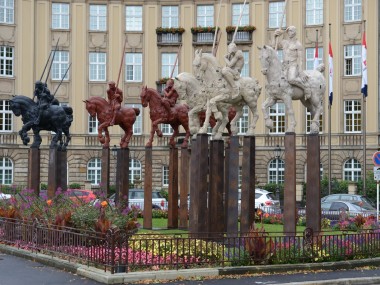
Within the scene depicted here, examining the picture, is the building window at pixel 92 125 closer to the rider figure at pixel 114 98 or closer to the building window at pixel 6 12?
the building window at pixel 6 12

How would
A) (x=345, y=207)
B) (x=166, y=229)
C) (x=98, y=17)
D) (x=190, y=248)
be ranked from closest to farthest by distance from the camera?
(x=190, y=248) < (x=166, y=229) < (x=345, y=207) < (x=98, y=17)

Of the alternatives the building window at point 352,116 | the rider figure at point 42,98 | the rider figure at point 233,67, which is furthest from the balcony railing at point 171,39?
the rider figure at point 233,67

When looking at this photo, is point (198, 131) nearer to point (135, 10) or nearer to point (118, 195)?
point (118, 195)

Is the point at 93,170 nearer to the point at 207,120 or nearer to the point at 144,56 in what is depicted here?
the point at 144,56

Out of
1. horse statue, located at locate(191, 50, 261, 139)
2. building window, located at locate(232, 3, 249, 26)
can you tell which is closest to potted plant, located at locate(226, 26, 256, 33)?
building window, located at locate(232, 3, 249, 26)

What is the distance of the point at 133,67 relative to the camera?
5772 centimetres

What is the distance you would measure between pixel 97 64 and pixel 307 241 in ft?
131

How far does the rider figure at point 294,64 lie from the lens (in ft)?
72.5

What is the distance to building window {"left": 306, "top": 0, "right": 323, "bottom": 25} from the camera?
54.6m

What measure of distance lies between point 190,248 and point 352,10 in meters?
38.9

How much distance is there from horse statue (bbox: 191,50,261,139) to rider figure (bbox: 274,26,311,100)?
4.27 feet

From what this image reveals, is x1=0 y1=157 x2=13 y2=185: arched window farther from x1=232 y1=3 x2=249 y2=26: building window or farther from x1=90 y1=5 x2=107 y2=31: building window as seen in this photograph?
x1=232 y1=3 x2=249 y2=26: building window

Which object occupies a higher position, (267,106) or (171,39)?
(171,39)

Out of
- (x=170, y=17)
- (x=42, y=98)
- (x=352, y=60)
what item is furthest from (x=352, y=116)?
(x=42, y=98)
